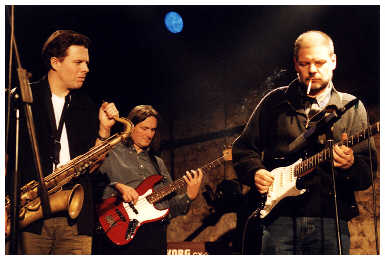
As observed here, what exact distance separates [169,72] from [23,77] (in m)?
1.64

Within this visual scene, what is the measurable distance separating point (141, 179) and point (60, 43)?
1419mm

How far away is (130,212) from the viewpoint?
4.08 metres

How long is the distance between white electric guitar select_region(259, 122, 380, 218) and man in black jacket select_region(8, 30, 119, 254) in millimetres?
1473

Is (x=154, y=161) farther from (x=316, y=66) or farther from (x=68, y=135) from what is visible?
(x=316, y=66)

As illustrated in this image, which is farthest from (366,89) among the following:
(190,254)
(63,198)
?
(63,198)

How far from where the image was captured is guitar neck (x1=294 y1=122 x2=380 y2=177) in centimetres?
346

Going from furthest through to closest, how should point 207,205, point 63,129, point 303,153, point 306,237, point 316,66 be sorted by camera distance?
point 207,205, point 63,129, point 316,66, point 303,153, point 306,237

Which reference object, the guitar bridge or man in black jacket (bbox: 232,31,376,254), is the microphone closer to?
man in black jacket (bbox: 232,31,376,254)

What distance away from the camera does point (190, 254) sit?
163 inches

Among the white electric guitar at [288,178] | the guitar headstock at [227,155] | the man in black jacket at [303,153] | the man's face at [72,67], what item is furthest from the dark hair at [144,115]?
the white electric guitar at [288,178]

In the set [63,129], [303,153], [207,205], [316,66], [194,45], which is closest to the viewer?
[303,153]

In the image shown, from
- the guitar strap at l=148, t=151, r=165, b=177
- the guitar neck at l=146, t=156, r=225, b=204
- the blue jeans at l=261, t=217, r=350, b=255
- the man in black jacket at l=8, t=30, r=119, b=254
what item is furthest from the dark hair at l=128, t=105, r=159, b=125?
the blue jeans at l=261, t=217, r=350, b=255

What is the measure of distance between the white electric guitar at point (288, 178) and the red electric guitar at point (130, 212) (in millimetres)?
858

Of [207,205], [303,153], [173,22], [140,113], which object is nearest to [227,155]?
[207,205]
